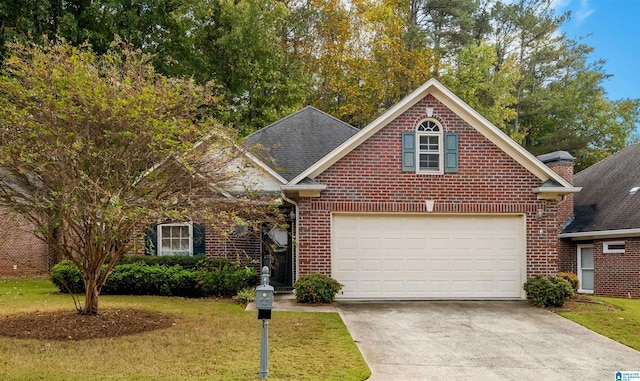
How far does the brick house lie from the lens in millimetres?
13891

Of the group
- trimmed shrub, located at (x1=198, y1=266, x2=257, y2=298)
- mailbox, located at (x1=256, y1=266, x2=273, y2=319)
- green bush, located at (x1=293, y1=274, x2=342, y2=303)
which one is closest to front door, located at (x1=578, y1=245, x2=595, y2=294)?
green bush, located at (x1=293, y1=274, x2=342, y2=303)

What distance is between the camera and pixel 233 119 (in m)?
27.4

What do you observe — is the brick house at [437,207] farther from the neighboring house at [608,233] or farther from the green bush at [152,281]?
the neighboring house at [608,233]

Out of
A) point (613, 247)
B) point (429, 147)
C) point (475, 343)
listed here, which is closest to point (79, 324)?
point (475, 343)

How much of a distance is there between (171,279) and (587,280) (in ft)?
48.3

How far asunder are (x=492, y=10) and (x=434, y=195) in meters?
28.7

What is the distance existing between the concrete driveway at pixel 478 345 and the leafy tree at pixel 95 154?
365cm

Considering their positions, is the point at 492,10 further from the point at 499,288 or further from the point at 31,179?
the point at 31,179

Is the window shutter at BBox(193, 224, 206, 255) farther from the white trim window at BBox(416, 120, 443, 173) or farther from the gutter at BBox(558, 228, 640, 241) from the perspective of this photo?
the gutter at BBox(558, 228, 640, 241)

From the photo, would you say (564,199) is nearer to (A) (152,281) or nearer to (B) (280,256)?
(B) (280,256)

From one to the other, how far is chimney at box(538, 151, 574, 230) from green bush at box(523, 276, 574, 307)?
8.76m

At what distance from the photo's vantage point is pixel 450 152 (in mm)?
14062

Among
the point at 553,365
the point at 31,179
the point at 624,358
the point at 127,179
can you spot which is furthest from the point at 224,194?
the point at 624,358

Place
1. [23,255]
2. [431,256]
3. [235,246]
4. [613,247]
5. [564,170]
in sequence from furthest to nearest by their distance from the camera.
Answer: [23,255]
[564,170]
[613,247]
[235,246]
[431,256]
